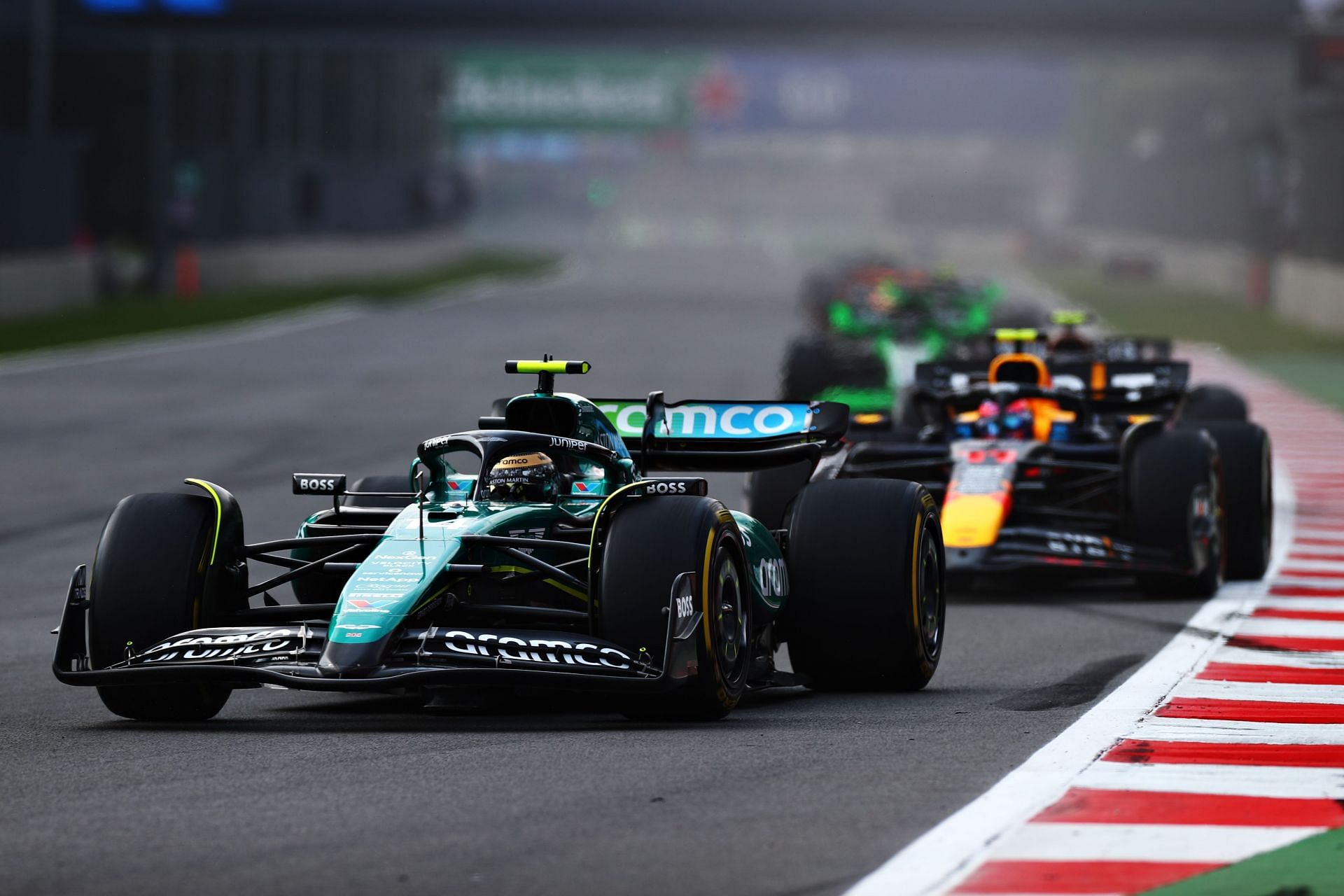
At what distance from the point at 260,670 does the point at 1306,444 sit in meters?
17.0

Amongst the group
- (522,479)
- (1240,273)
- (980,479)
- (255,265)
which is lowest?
(255,265)

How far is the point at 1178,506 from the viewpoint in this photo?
13172 millimetres

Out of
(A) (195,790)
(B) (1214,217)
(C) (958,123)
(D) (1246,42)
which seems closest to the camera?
(A) (195,790)

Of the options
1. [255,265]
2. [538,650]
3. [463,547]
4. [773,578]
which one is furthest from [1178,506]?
[255,265]

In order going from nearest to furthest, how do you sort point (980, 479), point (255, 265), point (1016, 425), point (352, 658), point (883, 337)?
point (352, 658) → point (980, 479) → point (1016, 425) → point (883, 337) → point (255, 265)

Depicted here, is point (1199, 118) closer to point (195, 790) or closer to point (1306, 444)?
point (1306, 444)

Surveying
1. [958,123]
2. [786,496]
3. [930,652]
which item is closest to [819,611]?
[930,652]

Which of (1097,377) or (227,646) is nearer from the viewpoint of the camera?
(227,646)

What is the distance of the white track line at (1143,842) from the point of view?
6.43 meters

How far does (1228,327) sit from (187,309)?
780 inches

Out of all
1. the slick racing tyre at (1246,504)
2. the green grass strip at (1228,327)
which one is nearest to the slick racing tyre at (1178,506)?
the slick racing tyre at (1246,504)

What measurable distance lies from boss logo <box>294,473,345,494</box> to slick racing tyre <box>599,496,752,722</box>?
1512 millimetres

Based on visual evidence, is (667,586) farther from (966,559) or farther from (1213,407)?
(1213,407)

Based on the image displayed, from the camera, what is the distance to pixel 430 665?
838 cm
